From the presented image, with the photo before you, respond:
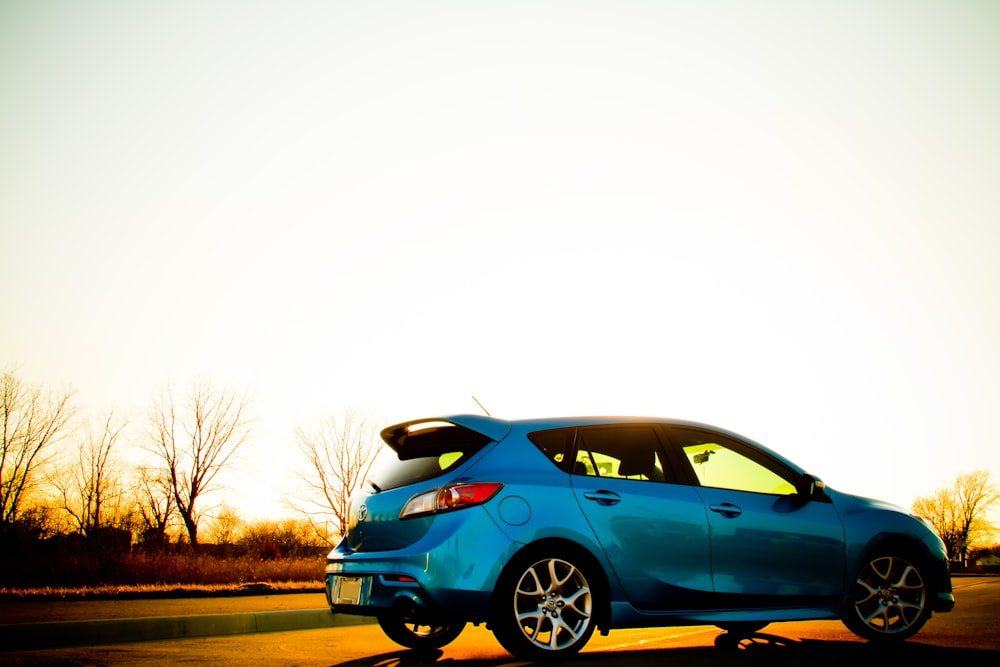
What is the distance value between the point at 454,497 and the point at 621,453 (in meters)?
1.39

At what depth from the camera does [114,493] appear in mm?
46062

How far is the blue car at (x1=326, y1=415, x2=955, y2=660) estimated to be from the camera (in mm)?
5055

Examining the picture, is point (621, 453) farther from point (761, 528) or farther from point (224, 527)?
point (224, 527)

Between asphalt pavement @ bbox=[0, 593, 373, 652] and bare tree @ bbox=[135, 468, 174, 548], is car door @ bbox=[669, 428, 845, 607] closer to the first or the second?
asphalt pavement @ bbox=[0, 593, 373, 652]

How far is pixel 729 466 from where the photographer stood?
20.3ft

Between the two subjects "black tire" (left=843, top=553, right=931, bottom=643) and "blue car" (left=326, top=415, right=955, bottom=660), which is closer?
"blue car" (left=326, top=415, right=955, bottom=660)

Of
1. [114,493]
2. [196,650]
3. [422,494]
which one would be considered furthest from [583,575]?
[114,493]

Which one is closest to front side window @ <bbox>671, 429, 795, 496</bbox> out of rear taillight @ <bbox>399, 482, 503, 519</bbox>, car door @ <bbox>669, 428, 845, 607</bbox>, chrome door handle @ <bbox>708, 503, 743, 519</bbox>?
car door @ <bbox>669, 428, 845, 607</bbox>

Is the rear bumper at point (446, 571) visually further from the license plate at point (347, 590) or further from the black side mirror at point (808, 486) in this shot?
the black side mirror at point (808, 486)

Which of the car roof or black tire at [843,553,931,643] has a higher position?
the car roof

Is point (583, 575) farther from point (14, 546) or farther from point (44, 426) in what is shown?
point (44, 426)

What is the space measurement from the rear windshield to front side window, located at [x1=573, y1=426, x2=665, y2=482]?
714mm

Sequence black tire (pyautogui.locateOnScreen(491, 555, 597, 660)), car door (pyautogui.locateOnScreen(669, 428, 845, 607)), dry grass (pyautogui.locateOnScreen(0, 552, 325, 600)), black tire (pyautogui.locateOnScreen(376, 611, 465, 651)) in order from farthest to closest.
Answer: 1. dry grass (pyautogui.locateOnScreen(0, 552, 325, 600))
2. black tire (pyautogui.locateOnScreen(376, 611, 465, 651))
3. car door (pyautogui.locateOnScreen(669, 428, 845, 607))
4. black tire (pyautogui.locateOnScreen(491, 555, 597, 660))

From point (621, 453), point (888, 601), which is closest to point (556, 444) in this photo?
point (621, 453)
